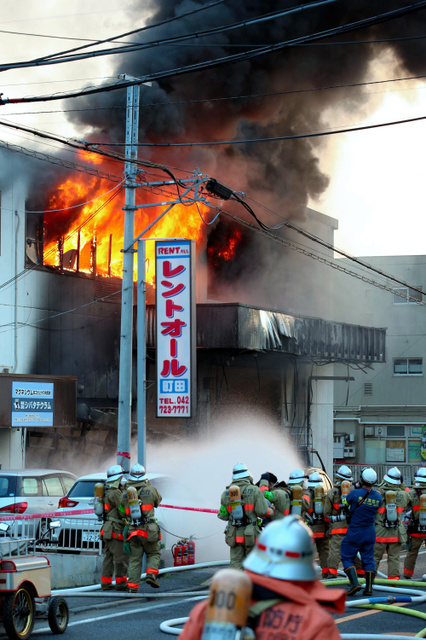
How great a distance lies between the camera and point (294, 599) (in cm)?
285

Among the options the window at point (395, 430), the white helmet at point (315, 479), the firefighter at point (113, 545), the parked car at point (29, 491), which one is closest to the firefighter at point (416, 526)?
the white helmet at point (315, 479)

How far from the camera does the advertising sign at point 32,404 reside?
780 inches

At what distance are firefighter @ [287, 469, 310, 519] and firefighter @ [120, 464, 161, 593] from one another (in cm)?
204

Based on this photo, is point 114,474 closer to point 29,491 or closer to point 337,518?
point 337,518

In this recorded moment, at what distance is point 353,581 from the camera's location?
10.6 meters

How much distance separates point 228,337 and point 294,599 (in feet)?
68.7

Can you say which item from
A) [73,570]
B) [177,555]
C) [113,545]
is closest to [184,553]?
[177,555]

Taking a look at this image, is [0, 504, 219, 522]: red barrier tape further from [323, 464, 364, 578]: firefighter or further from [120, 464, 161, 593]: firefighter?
[323, 464, 364, 578]: firefighter

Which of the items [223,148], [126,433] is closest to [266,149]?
[223,148]

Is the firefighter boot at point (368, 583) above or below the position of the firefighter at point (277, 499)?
below

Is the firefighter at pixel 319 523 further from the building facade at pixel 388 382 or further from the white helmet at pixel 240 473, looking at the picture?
the building facade at pixel 388 382

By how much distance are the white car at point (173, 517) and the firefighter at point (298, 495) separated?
197 centimetres

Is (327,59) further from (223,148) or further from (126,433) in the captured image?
(126,433)

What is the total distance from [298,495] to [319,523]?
518mm
